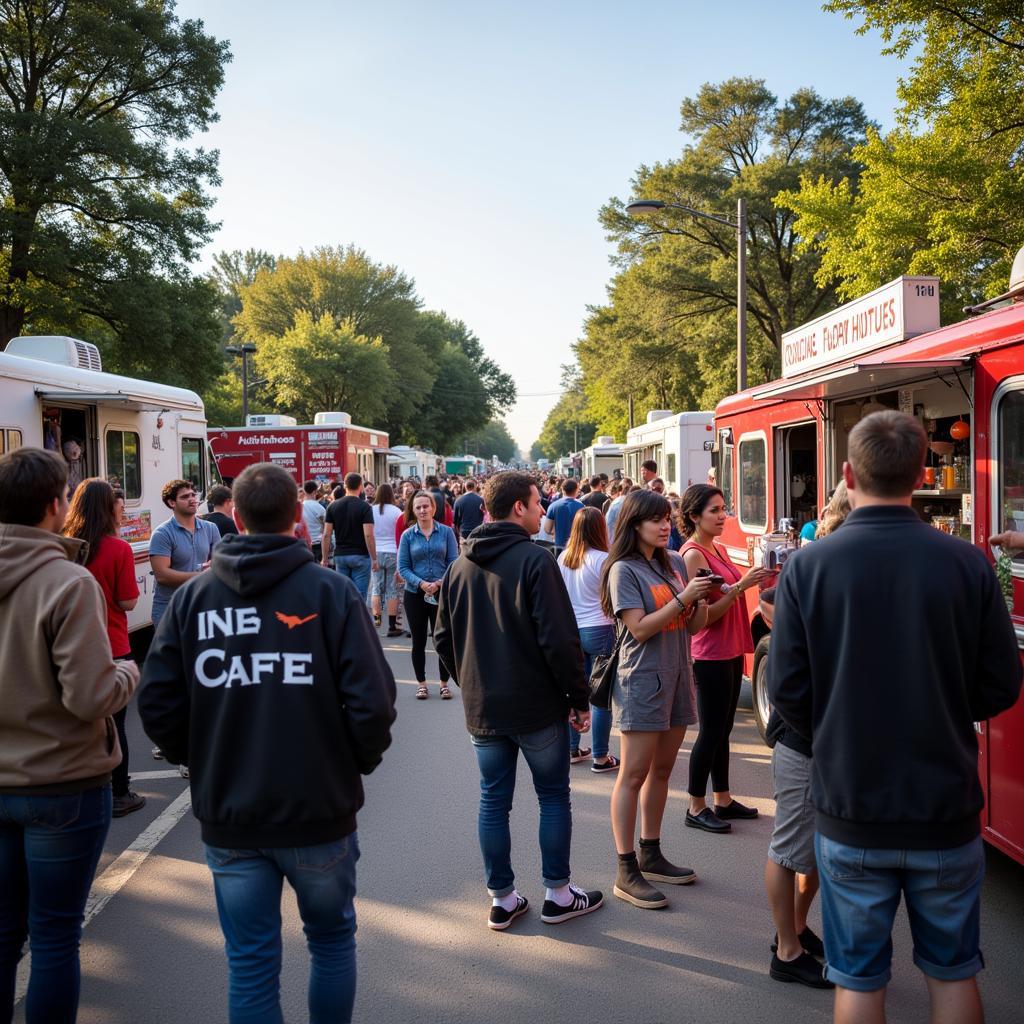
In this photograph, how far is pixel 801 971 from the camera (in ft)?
12.1

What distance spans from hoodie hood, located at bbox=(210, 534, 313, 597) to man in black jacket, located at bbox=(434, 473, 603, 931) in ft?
4.56

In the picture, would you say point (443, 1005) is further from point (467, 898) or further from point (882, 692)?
point (882, 692)

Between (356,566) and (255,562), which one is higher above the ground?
(255,562)

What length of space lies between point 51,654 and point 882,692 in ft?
8.02

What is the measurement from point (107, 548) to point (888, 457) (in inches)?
167

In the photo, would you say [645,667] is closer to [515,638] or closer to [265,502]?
[515,638]

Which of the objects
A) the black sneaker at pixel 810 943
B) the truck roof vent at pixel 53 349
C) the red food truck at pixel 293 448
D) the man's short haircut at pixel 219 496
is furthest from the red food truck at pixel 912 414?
the red food truck at pixel 293 448

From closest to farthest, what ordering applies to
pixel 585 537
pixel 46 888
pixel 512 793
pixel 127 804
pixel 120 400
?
pixel 46 888, pixel 512 793, pixel 127 804, pixel 585 537, pixel 120 400

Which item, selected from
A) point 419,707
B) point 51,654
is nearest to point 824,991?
point 51,654

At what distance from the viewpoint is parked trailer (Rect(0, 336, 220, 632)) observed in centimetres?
804

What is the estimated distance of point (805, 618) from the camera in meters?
2.59

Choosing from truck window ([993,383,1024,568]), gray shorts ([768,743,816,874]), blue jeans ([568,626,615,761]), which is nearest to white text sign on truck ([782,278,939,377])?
truck window ([993,383,1024,568])

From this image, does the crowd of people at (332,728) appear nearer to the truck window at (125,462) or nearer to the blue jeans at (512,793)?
the blue jeans at (512,793)

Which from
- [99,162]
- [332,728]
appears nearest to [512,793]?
[332,728]
